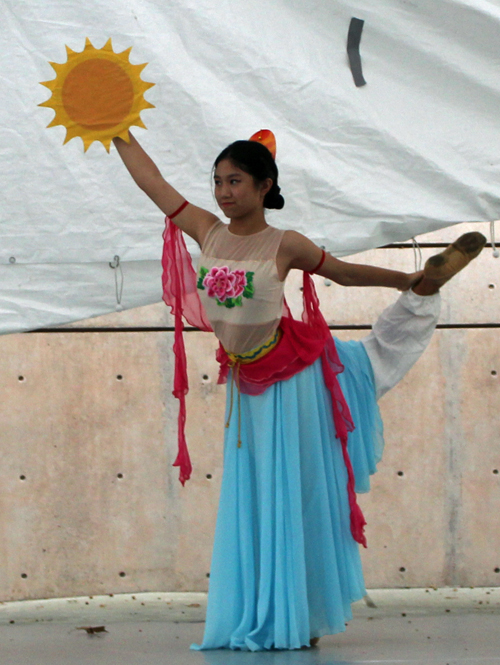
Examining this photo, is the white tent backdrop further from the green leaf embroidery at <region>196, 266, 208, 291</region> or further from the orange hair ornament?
the green leaf embroidery at <region>196, 266, 208, 291</region>

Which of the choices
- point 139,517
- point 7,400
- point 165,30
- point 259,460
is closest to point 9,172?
point 165,30

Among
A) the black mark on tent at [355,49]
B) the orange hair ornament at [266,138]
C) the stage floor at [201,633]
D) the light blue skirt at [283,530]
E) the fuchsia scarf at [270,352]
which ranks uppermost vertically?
the black mark on tent at [355,49]

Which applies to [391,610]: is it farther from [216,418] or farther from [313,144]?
[313,144]

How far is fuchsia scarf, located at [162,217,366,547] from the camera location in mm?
2197

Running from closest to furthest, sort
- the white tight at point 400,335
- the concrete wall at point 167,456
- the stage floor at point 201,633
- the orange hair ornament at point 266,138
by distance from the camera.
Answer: the stage floor at point 201,633 → the orange hair ornament at point 266,138 → the white tight at point 400,335 → the concrete wall at point 167,456

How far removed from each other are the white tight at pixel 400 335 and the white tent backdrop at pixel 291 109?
192 mm

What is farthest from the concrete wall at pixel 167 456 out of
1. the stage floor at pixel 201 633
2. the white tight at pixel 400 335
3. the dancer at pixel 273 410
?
the dancer at pixel 273 410

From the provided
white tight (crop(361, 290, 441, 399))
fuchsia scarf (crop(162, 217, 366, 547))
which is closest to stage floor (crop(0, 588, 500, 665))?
fuchsia scarf (crop(162, 217, 366, 547))

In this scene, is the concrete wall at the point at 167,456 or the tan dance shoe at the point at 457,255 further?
the concrete wall at the point at 167,456

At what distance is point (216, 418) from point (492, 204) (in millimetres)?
1838

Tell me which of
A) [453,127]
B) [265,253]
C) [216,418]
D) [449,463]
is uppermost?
[453,127]

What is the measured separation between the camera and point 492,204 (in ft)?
7.18

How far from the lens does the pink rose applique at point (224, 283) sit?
208 centimetres

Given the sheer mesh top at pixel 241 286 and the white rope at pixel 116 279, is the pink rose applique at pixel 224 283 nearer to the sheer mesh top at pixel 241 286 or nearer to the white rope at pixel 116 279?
the sheer mesh top at pixel 241 286
